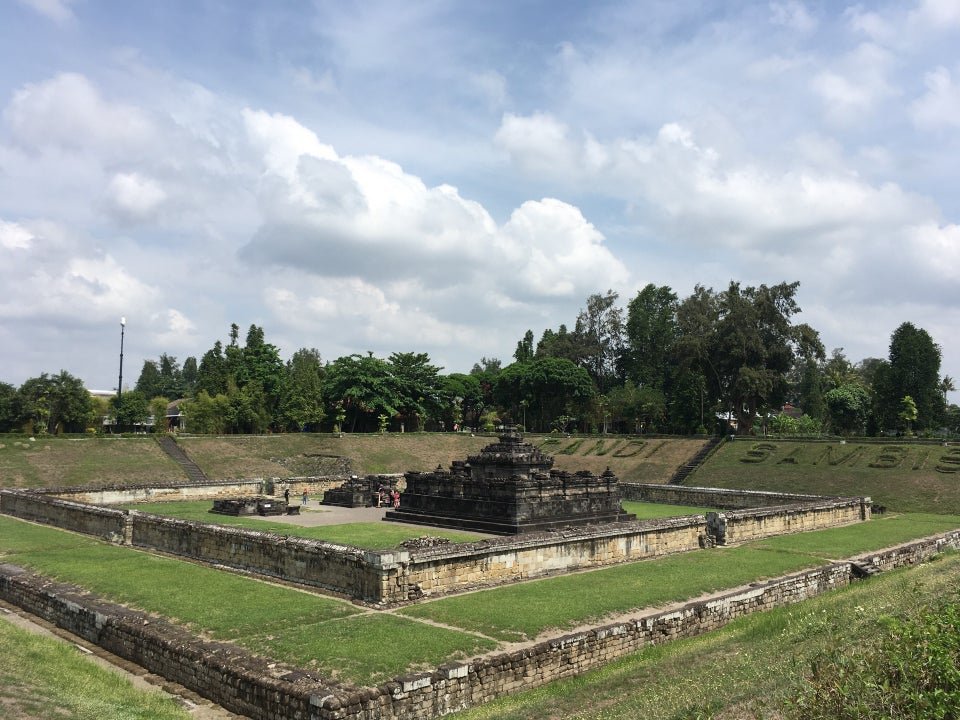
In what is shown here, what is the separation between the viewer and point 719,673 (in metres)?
8.84

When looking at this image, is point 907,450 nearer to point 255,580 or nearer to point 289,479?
point 289,479

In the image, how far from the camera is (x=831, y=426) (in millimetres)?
63031

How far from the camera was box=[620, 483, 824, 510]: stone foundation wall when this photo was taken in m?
28.8

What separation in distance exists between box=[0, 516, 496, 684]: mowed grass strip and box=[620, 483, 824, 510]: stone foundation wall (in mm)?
20642

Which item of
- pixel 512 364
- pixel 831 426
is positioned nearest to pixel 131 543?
pixel 512 364

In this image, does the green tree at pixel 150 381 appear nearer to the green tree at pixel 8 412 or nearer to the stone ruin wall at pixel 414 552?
the green tree at pixel 8 412

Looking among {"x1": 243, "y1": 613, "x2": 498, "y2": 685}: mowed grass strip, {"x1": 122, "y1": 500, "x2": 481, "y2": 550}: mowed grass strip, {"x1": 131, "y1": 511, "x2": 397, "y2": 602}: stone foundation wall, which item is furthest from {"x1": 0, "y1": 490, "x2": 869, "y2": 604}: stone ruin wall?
{"x1": 122, "y1": 500, "x2": 481, "y2": 550}: mowed grass strip

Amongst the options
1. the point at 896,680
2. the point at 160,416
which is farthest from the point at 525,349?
the point at 896,680

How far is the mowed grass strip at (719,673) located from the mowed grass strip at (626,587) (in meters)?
1.36

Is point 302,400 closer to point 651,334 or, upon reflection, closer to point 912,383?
→ point 651,334

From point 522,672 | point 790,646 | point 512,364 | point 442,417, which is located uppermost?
point 512,364

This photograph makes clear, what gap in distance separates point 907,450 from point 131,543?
3322 cm

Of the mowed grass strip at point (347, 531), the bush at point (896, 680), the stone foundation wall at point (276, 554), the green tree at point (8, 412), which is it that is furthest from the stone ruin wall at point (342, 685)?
the green tree at point (8, 412)

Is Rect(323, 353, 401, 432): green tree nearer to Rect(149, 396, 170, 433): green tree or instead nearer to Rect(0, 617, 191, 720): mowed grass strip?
Rect(149, 396, 170, 433): green tree
